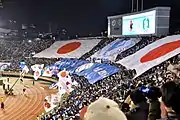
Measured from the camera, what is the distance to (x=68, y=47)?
Answer: 35.7 meters

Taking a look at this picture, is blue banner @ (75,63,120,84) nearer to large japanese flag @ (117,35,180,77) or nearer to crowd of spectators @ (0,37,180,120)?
crowd of spectators @ (0,37,180,120)

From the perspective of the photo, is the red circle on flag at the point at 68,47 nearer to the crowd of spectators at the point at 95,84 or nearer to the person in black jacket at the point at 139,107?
the crowd of spectators at the point at 95,84

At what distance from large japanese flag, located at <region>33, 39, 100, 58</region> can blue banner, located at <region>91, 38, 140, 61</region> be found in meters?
3.43

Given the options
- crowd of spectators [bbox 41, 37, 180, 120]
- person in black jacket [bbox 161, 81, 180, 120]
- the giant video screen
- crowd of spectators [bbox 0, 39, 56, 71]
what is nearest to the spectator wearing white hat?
person in black jacket [bbox 161, 81, 180, 120]

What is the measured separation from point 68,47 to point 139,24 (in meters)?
11.4

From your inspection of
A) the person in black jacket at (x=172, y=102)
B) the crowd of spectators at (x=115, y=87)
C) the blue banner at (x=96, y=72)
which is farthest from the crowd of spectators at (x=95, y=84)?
the person in black jacket at (x=172, y=102)

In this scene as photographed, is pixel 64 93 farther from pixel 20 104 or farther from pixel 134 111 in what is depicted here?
pixel 134 111

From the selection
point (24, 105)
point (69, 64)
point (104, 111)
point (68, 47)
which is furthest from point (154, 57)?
point (68, 47)

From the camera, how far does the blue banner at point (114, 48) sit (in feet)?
86.0

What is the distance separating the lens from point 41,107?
59.4ft

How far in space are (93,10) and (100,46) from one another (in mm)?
9107

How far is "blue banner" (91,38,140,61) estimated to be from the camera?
26.2 m

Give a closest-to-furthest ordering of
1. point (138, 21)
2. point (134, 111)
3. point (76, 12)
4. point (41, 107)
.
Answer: point (134, 111)
point (41, 107)
point (138, 21)
point (76, 12)

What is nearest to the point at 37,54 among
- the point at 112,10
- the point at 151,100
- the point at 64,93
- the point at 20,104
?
the point at 112,10
